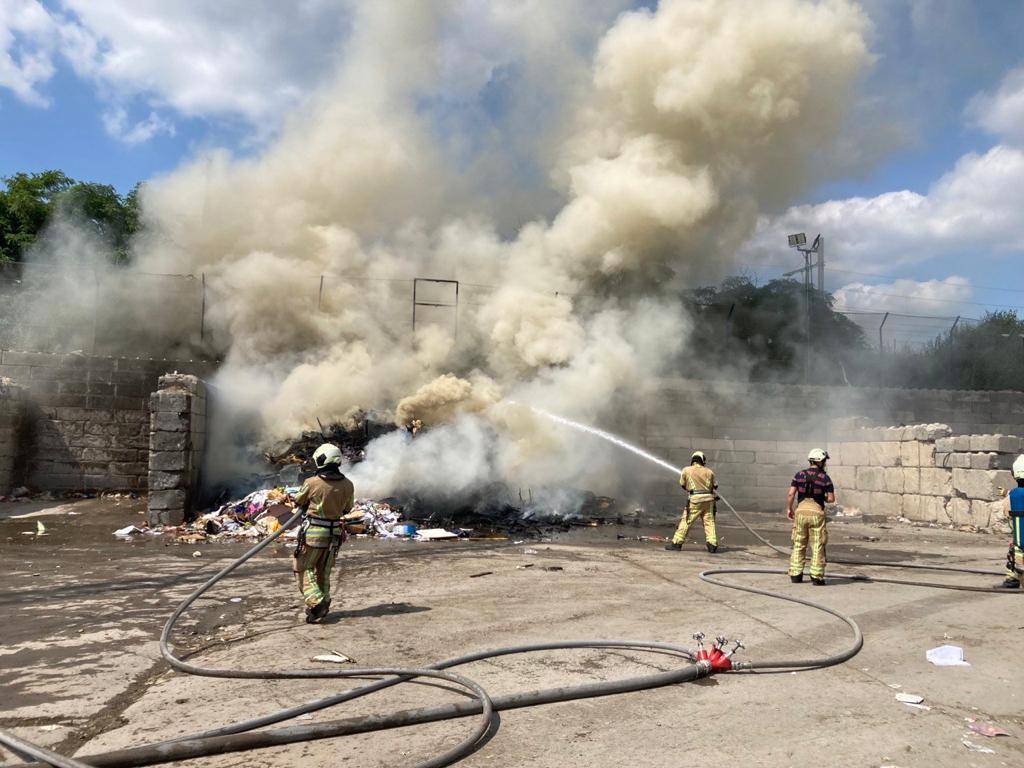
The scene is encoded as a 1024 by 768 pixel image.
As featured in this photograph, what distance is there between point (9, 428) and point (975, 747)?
579 inches

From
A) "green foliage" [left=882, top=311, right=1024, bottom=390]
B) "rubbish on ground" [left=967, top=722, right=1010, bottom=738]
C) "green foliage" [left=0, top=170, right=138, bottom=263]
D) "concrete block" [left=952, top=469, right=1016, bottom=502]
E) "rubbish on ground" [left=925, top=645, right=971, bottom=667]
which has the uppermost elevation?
"green foliage" [left=0, top=170, right=138, bottom=263]

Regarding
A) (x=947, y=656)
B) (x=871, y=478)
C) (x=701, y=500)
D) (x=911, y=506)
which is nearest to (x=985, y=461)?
(x=911, y=506)

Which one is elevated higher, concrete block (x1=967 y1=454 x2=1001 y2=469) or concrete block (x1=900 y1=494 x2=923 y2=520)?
concrete block (x1=967 y1=454 x2=1001 y2=469)

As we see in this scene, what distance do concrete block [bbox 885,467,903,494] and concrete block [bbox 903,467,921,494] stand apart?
0.12 m

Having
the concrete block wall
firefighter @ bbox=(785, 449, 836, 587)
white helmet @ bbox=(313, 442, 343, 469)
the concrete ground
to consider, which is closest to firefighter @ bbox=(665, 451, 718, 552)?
the concrete ground

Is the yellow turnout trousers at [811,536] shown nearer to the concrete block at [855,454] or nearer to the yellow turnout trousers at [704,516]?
the yellow turnout trousers at [704,516]

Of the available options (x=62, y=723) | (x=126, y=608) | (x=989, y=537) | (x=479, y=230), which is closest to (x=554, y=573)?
(x=126, y=608)

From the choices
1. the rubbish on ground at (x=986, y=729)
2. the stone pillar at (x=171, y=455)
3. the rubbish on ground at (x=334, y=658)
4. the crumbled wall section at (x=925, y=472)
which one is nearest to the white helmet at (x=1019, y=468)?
the rubbish on ground at (x=986, y=729)

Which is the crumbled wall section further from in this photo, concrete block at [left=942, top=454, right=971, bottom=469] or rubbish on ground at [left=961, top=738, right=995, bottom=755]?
rubbish on ground at [left=961, top=738, right=995, bottom=755]

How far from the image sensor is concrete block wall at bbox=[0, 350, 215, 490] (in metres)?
13.6

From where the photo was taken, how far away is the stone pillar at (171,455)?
11.3 metres

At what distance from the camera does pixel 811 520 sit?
25.1ft

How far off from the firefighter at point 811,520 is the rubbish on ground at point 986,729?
12.8 ft

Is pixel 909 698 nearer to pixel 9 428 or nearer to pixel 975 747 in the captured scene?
pixel 975 747
